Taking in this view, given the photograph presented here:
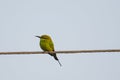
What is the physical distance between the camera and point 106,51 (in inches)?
218

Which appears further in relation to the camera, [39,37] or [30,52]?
[39,37]

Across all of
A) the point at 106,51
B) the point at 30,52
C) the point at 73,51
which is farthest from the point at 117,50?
the point at 30,52

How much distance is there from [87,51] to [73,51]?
21 centimetres

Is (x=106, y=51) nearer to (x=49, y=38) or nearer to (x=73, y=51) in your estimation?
(x=73, y=51)

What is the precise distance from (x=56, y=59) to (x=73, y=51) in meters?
2.74

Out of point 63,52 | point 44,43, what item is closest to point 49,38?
point 44,43

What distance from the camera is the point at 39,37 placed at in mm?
8648

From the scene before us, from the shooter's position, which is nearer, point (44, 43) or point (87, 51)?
Result: point (87, 51)

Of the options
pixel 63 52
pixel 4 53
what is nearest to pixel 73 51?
pixel 63 52

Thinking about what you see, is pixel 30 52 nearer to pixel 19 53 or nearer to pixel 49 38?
pixel 19 53

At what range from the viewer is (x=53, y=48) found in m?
8.55

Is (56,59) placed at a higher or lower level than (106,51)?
lower

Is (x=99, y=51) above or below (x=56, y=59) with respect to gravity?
above

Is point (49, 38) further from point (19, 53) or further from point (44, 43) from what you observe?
point (19, 53)
